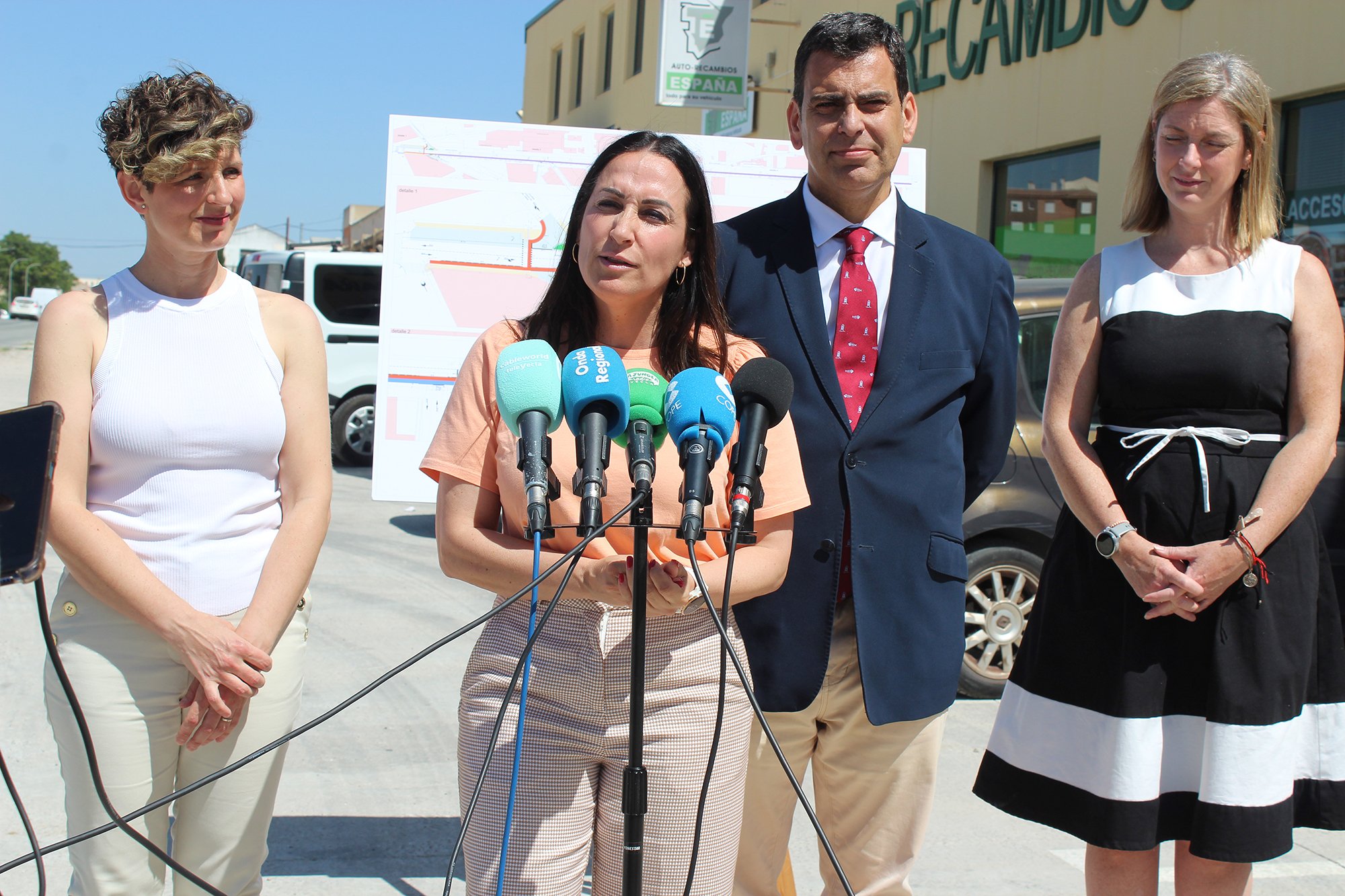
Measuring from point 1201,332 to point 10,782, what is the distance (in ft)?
8.10

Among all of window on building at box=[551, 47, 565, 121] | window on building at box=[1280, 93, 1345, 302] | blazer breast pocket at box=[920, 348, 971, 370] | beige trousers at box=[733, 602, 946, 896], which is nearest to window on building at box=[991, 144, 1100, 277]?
window on building at box=[1280, 93, 1345, 302]

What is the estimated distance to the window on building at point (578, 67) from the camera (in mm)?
26422

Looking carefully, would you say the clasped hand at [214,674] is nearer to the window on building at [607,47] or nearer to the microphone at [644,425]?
the microphone at [644,425]

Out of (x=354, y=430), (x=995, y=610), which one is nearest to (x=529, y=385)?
(x=995, y=610)

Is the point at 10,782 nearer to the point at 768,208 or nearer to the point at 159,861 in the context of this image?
the point at 159,861

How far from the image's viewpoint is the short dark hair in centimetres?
266

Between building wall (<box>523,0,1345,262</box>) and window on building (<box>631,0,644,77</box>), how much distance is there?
19.3 feet

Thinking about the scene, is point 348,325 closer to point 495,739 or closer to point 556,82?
point 495,739

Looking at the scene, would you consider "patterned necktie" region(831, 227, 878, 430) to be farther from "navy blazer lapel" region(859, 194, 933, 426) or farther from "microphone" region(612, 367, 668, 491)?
"microphone" region(612, 367, 668, 491)

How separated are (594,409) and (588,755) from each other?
2.34ft

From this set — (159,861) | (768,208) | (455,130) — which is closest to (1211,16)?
(455,130)

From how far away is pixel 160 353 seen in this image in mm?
2506

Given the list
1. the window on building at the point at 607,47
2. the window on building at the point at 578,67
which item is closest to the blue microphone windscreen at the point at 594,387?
the window on building at the point at 607,47

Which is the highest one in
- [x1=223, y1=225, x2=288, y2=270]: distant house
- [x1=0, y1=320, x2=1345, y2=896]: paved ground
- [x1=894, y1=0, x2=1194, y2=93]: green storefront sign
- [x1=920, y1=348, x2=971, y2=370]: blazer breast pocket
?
[x1=223, y1=225, x2=288, y2=270]: distant house
